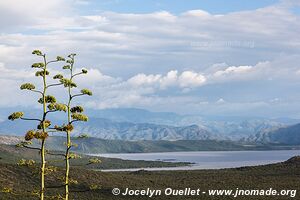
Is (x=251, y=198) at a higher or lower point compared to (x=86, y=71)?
lower

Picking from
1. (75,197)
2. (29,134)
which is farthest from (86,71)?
(75,197)

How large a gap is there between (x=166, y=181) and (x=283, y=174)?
163ft

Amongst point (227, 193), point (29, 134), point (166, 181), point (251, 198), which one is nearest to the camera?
point (29, 134)

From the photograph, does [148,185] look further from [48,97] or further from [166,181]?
[48,97]

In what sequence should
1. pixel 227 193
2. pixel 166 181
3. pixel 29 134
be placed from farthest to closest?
pixel 166 181
pixel 227 193
pixel 29 134

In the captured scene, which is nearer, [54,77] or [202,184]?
[54,77]

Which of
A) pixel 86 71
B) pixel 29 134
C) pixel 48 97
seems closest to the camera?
pixel 29 134

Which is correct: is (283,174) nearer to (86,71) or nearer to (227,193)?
(227,193)

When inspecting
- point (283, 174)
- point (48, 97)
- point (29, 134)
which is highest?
point (48, 97)

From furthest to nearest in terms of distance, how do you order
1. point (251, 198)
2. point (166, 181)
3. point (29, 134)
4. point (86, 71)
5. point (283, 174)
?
Answer: point (283, 174)
point (166, 181)
point (251, 198)
point (86, 71)
point (29, 134)

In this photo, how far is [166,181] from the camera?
161875mm

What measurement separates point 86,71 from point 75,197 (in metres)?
91.1

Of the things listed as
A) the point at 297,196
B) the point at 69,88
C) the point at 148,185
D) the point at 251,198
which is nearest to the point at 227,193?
the point at 251,198

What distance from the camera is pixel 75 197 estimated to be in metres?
123
